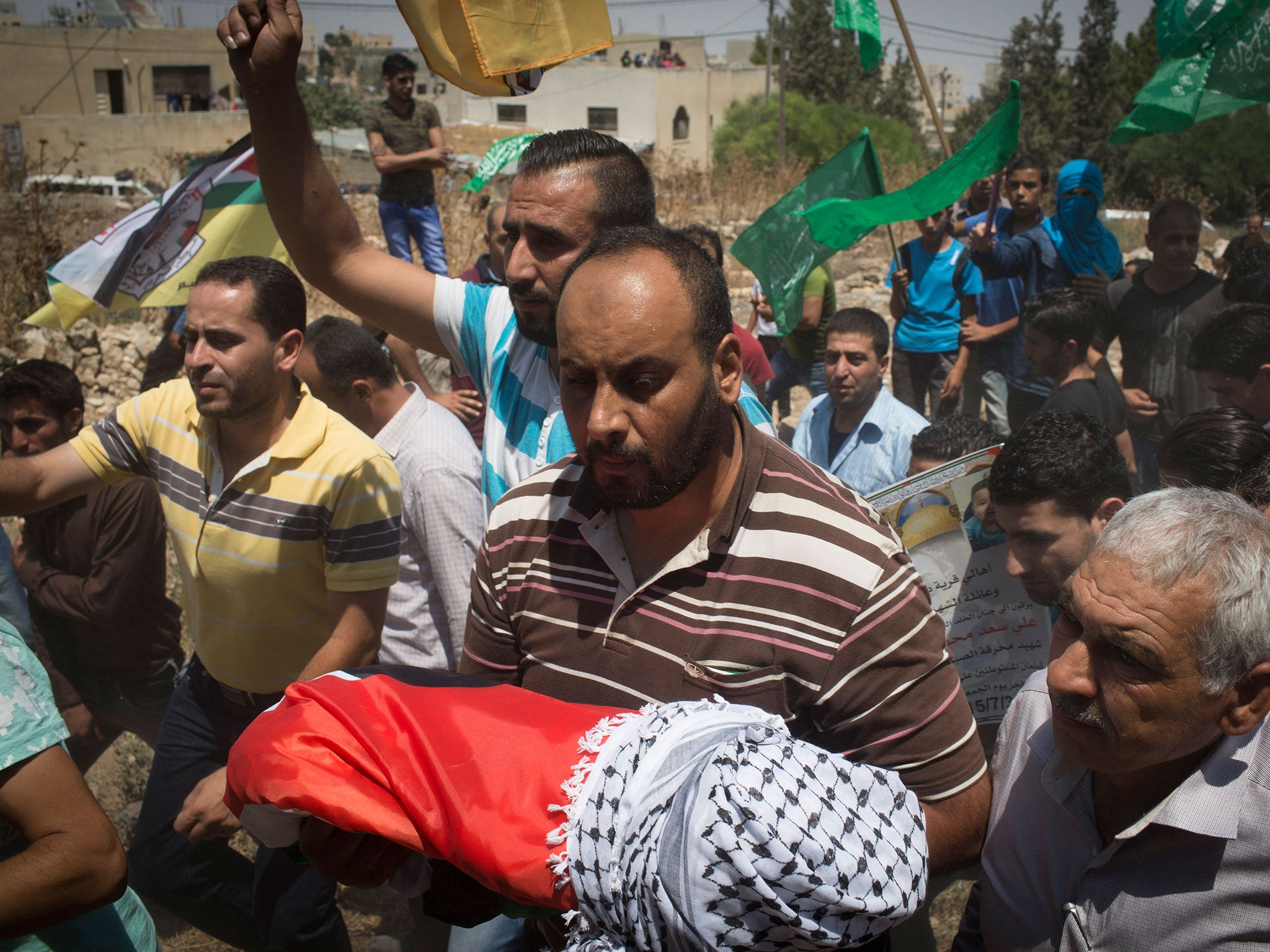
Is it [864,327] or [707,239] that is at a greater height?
[707,239]

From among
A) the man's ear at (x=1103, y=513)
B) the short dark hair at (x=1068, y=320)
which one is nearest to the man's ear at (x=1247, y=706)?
the man's ear at (x=1103, y=513)

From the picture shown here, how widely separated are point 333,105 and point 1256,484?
174 feet

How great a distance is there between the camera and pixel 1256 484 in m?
2.25

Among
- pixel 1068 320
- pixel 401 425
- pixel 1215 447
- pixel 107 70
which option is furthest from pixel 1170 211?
pixel 107 70

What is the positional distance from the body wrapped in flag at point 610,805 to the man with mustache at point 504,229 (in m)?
0.99

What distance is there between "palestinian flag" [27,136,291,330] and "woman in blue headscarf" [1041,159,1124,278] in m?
4.69

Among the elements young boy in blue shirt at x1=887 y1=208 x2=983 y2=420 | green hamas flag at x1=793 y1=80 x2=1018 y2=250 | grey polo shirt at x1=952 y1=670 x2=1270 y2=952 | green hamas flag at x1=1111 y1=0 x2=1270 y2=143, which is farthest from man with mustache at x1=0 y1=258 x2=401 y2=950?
young boy in blue shirt at x1=887 y1=208 x2=983 y2=420

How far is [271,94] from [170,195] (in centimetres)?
344

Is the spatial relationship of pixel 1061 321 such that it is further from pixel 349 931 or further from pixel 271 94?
pixel 349 931

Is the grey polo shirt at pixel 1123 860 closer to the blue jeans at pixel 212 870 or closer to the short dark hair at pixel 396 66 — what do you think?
the blue jeans at pixel 212 870

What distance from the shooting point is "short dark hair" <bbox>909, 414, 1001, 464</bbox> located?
3.55 metres

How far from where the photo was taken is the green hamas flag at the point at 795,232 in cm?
492

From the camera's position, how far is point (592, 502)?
1794 millimetres

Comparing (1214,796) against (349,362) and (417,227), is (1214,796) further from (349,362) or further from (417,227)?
(417,227)
